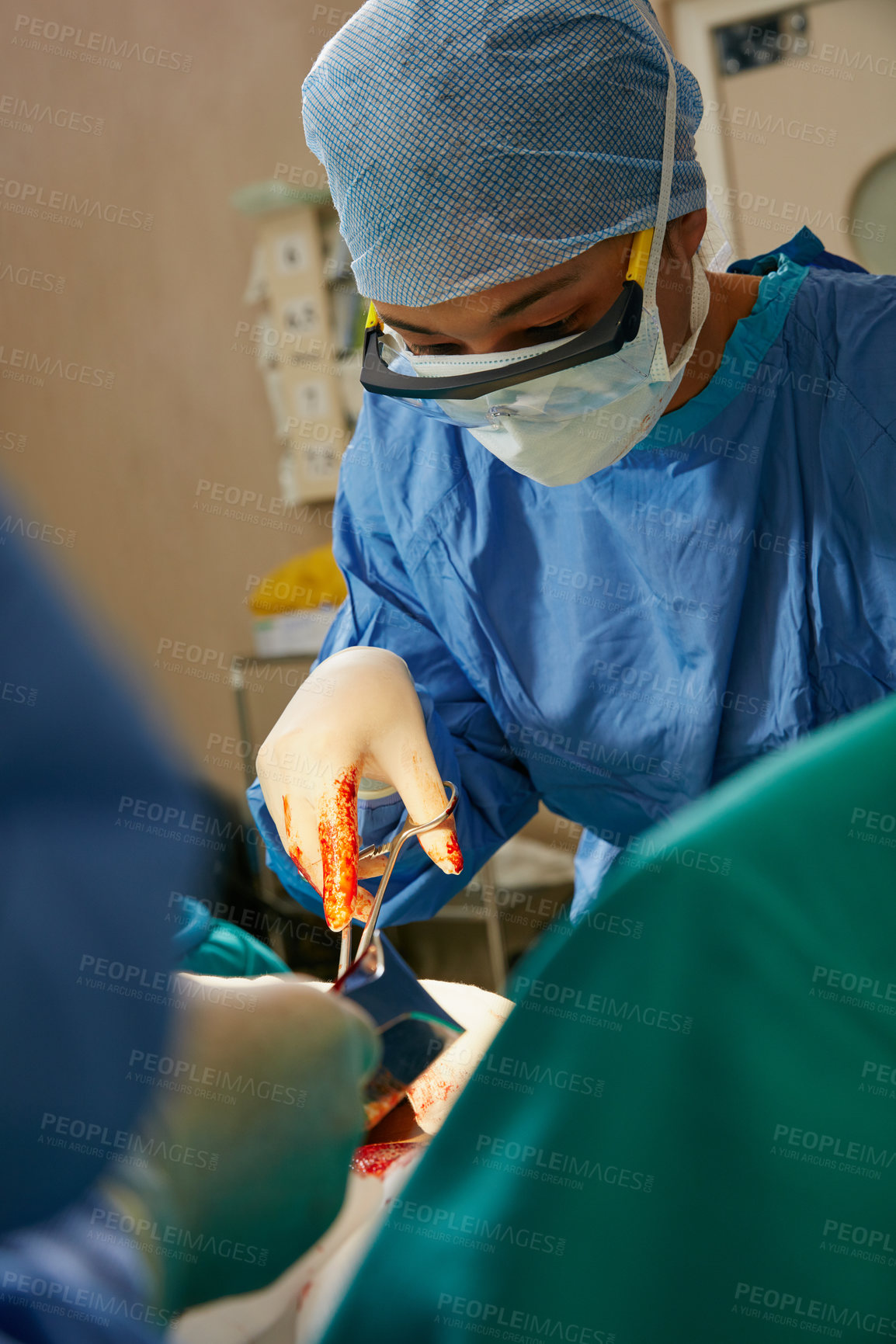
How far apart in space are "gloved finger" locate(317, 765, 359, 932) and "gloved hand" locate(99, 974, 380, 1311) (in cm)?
46

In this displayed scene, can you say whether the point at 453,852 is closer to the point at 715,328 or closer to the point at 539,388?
the point at 539,388

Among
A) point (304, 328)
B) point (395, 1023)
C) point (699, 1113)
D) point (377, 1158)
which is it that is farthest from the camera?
point (304, 328)

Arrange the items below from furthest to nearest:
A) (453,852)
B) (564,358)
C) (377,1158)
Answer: (453,852)
(564,358)
(377,1158)

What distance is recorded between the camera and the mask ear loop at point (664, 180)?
1.01m

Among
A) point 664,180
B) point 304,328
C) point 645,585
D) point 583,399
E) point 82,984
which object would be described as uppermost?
point 664,180

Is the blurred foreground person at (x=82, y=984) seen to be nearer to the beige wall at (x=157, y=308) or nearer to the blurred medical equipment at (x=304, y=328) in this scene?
the beige wall at (x=157, y=308)

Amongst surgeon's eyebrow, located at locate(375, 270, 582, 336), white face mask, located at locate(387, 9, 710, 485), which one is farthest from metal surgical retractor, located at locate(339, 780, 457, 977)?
surgeon's eyebrow, located at locate(375, 270, 582, 336)

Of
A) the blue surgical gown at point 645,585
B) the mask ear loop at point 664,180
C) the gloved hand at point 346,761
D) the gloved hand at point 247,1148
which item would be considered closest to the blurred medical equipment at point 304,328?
the blue surgical gown at point 645,585

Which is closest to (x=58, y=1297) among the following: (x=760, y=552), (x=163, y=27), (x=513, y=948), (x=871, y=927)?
(x=871, y=927)

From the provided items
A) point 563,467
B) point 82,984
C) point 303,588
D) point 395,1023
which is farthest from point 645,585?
point 303,588

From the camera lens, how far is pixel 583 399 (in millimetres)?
1092

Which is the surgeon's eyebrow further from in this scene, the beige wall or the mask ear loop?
the beige wall

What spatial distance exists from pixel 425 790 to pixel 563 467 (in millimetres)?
398

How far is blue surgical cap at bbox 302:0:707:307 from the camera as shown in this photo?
3.08ft
